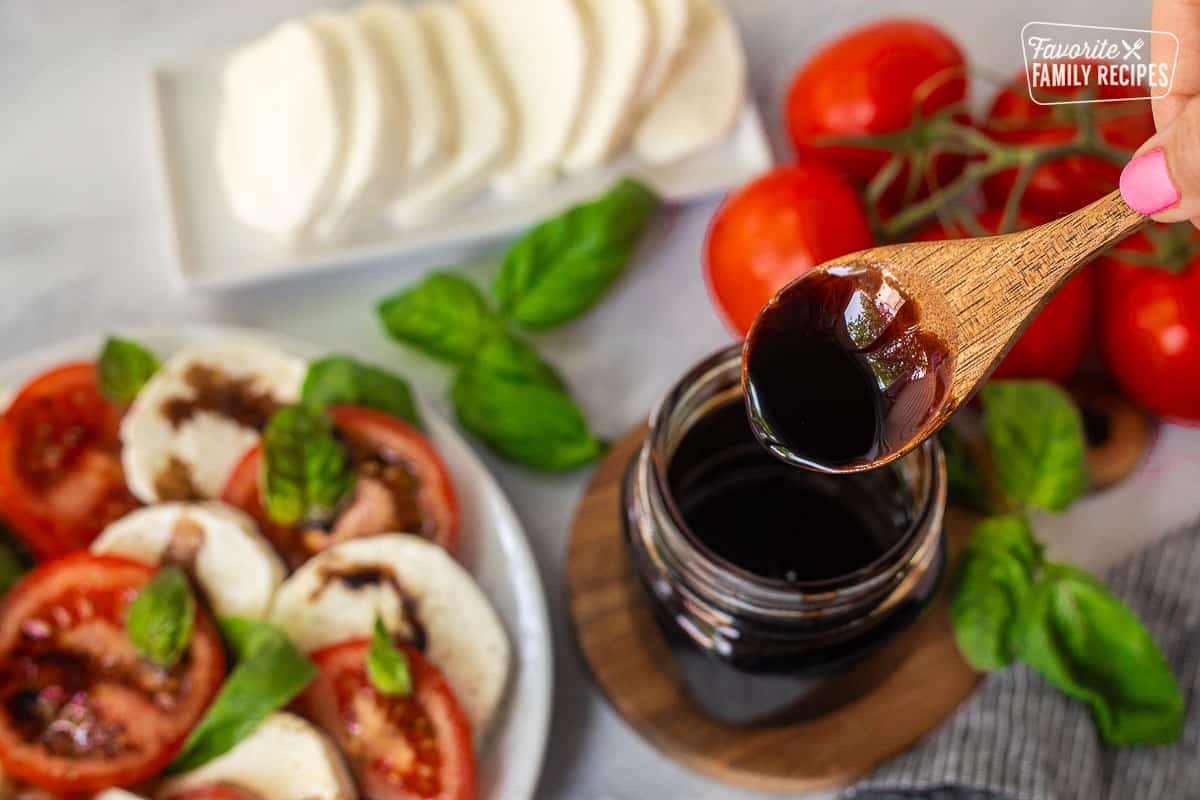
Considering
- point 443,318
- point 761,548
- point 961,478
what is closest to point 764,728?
point 761,548

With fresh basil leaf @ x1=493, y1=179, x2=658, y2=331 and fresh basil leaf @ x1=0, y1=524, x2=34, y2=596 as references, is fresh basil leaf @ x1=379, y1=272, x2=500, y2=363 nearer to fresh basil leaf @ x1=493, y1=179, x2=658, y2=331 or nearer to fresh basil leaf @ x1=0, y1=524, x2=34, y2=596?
fresh basil leaf @ x1=493, y1=179, x2=658, y2=331

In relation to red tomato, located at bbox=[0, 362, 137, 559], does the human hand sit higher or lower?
higher

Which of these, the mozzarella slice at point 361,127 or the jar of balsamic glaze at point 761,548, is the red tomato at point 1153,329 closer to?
the jar of balsamic glaze at point 761,548

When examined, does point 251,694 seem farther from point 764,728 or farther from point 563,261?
point 563,261

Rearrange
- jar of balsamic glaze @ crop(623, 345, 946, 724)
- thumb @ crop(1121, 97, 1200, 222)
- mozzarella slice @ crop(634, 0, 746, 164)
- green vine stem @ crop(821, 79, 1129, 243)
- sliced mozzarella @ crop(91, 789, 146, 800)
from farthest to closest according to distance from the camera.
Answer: mozzarella slice @ crop(634, 0, 746, 164) < green vine stem @ crop(821, 79, 1129, 243) < sliced mozzarella @ crop(91, 789, 146, 800) < jar of balsamic glaze @ crop(623, 345, 946, 724) < thumb @ crop(1121, 97, 1200, 222)

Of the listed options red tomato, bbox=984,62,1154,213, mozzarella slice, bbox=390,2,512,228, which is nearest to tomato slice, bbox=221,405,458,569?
mozzarella slice, bbox=390,2,512,228

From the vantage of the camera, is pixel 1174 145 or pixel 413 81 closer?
pixel 1174 145

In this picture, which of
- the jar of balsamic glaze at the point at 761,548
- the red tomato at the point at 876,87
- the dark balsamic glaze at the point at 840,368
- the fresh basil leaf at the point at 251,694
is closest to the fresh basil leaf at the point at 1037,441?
the jar of balsamic glaze at the point at 761,548
